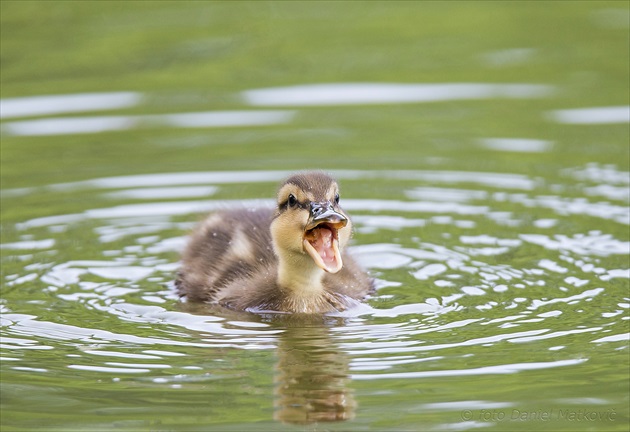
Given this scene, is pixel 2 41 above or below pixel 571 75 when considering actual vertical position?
above

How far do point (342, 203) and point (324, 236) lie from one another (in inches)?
87.4

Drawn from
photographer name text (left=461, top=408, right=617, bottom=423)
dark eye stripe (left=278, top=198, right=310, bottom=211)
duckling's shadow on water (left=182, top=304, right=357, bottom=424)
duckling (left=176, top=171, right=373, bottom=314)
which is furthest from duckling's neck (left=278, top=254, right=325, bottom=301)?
photographer name text (left=461, top=408, right=617, bottom=423)

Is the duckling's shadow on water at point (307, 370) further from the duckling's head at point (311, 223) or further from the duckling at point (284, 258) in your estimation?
the duckling's head at point (311, 223)

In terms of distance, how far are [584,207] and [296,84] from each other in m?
3.87

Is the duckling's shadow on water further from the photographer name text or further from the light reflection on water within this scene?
the photographer name text

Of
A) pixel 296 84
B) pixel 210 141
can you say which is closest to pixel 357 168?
pixel 210 141

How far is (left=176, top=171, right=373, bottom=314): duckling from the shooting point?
7.40 meters

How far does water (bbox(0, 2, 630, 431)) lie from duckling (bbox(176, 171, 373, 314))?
0.16m

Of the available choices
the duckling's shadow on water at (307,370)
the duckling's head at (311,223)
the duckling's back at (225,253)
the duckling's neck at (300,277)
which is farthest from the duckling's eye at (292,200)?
the duckling's shadow on water at (307,370)

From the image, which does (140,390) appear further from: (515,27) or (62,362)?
(515,27)

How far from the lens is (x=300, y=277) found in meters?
7.73

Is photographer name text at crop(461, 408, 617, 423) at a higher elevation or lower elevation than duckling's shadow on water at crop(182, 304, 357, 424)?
lower

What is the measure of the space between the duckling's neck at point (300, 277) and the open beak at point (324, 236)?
0.23 meters

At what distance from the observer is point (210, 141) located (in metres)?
11.1
